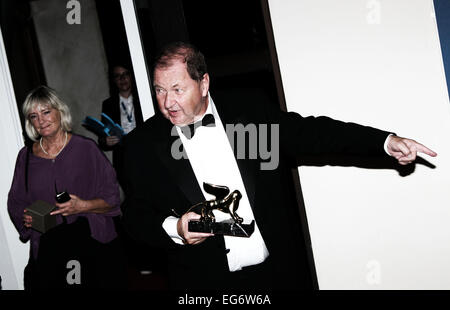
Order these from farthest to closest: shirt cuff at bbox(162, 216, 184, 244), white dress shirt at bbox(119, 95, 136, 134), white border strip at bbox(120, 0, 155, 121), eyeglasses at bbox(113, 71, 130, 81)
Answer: white dress shirt at bbox(119, 95, 136, 134)
eyeglasses at bbox(113, 71, 130, 81)
white border strip at bbox(120, 0, 155, 121)
shirt cuff at bbox(162, 216, 184, 244)

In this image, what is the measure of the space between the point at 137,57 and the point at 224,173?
4.66 feet

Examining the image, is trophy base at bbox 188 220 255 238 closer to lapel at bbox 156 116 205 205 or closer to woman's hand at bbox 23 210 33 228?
lapel at bbox 156 116 205 205

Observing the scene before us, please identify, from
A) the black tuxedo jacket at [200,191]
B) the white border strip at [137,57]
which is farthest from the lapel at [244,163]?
the white border strip at [137,57]

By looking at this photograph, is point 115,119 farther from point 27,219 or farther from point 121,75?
point 27,219

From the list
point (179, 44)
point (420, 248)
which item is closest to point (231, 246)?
point (179, 44)

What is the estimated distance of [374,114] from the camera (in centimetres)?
262

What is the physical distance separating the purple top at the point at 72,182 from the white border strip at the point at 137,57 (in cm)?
52

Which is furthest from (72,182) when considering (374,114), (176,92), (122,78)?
(374,114)

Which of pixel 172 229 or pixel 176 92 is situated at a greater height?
pixel 176 92

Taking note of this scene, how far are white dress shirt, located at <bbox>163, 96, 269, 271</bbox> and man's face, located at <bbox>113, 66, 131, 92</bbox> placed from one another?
125 centimetres

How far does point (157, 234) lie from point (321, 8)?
1.65 m

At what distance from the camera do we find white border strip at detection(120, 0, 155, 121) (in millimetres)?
3131

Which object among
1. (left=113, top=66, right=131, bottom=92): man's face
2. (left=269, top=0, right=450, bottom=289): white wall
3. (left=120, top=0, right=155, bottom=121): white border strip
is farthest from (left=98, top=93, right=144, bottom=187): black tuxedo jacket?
(left=269, top=0, right=450, bottom=289): white wall
